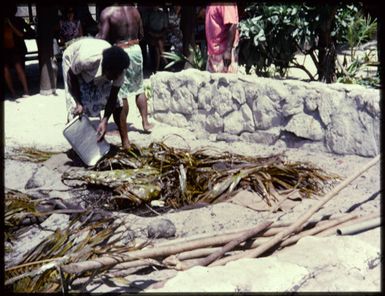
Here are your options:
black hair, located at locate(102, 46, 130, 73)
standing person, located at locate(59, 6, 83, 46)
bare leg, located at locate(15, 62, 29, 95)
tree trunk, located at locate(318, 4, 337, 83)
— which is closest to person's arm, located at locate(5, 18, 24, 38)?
bare leg, located at locate(15, 62, 29, 95)

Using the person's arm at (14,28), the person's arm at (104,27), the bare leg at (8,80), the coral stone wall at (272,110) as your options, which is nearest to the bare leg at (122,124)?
the person's arm at (104,27)

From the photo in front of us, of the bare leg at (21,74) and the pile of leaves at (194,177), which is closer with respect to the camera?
the pile of leaves at (194,177)

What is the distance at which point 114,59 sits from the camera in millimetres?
4617

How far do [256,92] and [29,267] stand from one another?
3.14 metres

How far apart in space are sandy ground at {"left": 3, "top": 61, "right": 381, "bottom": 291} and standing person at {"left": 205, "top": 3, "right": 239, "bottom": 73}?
2.86ft

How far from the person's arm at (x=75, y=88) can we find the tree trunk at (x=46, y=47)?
11.5 feet

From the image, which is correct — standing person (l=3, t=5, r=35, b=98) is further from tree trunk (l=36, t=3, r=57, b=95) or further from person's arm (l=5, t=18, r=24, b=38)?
tree trunk (l=36, t=3, r=57, b=95)

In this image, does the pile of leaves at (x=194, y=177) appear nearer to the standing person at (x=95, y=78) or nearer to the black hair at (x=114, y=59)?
the standing person at (x=95, y=78)

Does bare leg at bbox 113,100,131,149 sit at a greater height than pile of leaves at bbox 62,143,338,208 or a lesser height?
greater

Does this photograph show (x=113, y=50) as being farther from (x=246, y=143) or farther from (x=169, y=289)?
(x=169, y=289)

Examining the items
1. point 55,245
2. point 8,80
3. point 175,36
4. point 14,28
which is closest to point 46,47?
point 14,28

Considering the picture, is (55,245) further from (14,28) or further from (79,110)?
(14,28)

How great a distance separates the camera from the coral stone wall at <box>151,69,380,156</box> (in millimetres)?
4973

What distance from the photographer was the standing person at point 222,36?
610cm
